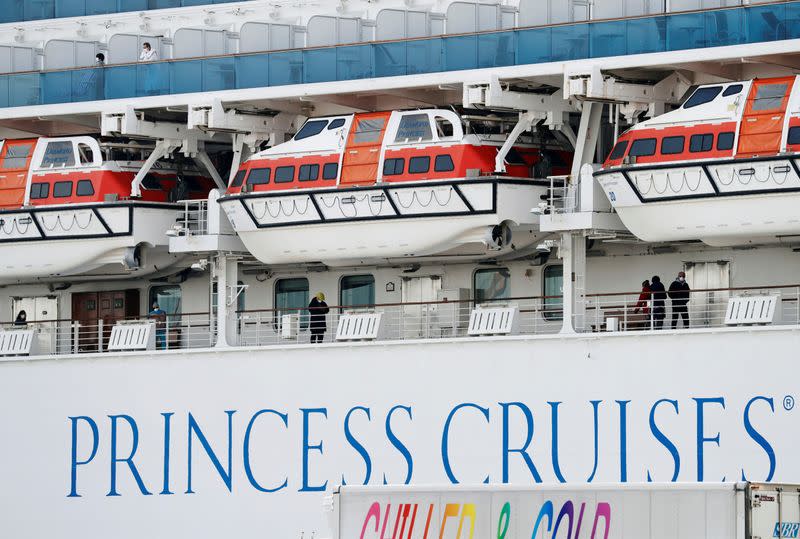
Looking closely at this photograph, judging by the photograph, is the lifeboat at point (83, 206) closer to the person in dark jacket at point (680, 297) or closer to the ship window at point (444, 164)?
the ship window at point (444, 164)

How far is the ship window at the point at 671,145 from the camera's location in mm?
39156

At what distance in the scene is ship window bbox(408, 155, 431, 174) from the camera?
137 ft

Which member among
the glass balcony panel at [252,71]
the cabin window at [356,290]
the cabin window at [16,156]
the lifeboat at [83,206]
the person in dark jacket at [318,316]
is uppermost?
the glass balcony panel at [252,71]

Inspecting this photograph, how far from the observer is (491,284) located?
144 ft

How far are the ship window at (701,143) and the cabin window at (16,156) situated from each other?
47.9ft

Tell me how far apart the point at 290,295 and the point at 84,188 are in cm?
463

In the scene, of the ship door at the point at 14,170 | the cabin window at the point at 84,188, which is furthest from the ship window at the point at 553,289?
the ship door at the point at 14,170

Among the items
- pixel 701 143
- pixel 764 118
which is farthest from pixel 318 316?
pixel 764 118

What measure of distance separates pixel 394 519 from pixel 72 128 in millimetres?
15635

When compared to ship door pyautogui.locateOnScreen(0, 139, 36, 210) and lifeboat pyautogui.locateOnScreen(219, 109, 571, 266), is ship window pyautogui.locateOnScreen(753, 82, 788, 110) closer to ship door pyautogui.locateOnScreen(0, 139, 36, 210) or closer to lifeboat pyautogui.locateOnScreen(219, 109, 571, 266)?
lifeboat pyautogui.locateOnScreen(219, 109, 571, 266)

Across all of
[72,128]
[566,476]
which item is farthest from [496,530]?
[72,128]

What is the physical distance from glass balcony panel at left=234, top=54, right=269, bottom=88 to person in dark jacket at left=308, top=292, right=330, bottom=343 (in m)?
4.25

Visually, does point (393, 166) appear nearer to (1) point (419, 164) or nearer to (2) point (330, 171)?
(1) point (419, 164)

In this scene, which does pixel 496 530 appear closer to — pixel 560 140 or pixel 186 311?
pixel 560 140
